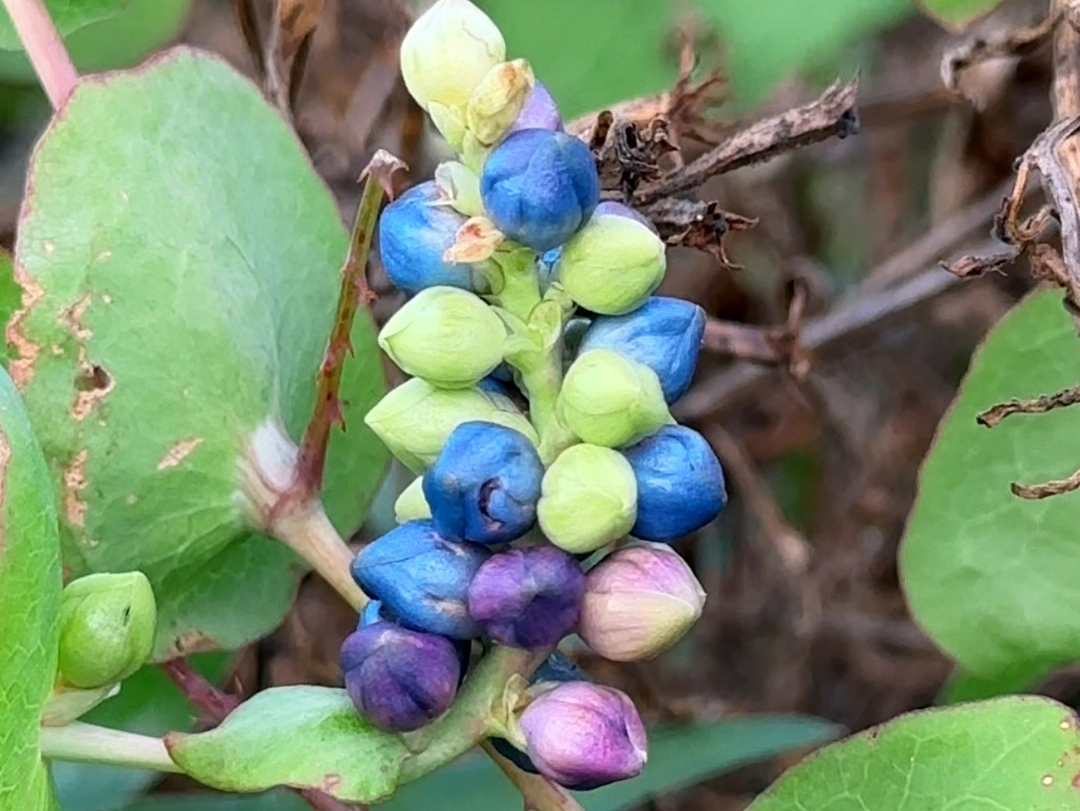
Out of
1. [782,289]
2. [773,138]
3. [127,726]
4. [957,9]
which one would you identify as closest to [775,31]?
[957,9]

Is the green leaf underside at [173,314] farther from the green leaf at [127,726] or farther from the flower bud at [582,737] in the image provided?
the flower bud at [582,737]

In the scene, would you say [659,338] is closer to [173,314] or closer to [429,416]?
[429,416]

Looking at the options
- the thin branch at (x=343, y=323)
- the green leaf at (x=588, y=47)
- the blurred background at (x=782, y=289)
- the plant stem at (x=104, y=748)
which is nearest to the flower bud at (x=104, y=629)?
the plant stem at (x=104, y=748)

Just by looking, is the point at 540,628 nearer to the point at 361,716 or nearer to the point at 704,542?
the point at 361,716

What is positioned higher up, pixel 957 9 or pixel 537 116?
pixel 537 116

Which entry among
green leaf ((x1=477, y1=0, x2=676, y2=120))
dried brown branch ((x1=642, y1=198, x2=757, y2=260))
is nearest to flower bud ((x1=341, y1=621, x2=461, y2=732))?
dried brown branch ((x1=642, y1=198, x2=757, y2=260))

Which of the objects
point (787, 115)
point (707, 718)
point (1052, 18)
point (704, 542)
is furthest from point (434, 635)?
point (704, 542)
